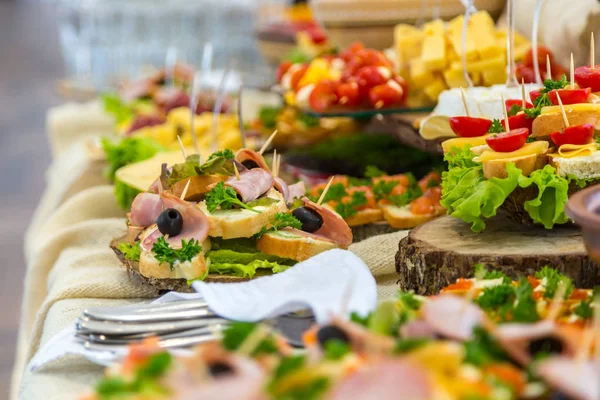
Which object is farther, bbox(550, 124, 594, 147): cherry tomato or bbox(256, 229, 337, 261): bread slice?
bbox(256, 229, 337, 261): bread slice

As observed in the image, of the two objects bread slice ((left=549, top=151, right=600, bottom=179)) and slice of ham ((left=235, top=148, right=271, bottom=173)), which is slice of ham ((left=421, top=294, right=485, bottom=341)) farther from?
slice of ham ((left=235, top=148, right=271, bottom=173))

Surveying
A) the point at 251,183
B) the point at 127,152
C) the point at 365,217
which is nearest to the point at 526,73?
the point at 365,217

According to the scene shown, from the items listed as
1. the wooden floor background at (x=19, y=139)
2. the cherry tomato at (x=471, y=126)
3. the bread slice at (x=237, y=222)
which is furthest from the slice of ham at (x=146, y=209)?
the wooden floor background at (x=19, y=139)

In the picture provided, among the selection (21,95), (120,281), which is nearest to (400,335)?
(120,281)

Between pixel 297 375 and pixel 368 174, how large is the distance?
1581mm

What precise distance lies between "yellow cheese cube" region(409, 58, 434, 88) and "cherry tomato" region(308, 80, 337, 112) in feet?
0.75

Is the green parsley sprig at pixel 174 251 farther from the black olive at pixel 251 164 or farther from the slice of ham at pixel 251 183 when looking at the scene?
the black olive at pixel 251 164

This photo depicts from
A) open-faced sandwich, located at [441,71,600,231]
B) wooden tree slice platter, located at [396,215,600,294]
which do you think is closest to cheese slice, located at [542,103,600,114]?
open-faced sandwich, located at [441,71,600,231]

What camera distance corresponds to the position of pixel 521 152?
1530 millimetres

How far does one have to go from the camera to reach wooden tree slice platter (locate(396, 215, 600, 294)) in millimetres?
1441

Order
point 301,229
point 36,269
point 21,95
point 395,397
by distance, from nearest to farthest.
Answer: point 395,397
point 301,229
point 36,269
point 21,95

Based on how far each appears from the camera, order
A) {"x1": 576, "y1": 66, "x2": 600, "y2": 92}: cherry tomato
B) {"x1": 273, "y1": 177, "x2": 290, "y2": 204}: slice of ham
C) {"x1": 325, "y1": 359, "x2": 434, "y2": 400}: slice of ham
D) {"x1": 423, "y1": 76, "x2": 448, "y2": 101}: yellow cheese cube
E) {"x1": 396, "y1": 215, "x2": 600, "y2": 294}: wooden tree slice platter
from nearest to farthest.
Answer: {"x1": 325, "y1": 359, "x2": 434, "y2": 400}: slice of ham, {"x1": 396, "y1": 215, "x2": 600, "y2": 294}: wooden tree slice platter, {"x1": 576, "y1": 66, "x2": 600, "y2": 92}: cherry tomato, {"x1": 273, "y1": 177, "x2": 290, "y2": 204}: slice of ham, {"x1": 423, "y1": 76, "x2": 448, "y2": 101}: yellow cheese cube

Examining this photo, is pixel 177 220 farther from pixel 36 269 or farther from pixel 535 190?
pixel 36 269

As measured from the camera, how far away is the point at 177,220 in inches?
63.0
